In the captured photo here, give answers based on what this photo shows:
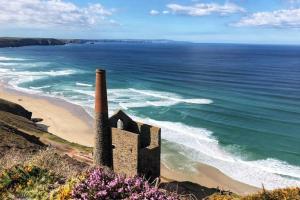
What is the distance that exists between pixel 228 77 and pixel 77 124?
175 ft

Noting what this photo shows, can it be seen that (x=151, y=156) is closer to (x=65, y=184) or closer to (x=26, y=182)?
(x=26, y=182)

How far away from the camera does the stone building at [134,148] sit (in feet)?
84.0

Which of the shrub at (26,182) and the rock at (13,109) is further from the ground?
the shrub at (26,182)

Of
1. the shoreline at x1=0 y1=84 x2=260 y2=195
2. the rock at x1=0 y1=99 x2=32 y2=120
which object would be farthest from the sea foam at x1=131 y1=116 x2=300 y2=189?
the rock at x1=0 y1=99 x2=32 y2=120

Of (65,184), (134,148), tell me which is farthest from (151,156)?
(65,184)

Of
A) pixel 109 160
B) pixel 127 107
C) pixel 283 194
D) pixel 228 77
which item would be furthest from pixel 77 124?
pixel 228 77

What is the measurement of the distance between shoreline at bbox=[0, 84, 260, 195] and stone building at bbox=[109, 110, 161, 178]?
519 cm

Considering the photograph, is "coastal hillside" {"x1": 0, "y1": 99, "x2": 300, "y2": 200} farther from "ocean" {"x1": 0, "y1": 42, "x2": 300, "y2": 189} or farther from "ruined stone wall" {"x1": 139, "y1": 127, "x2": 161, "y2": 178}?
"ocean" {"x1": 0, "y1": 42, "x2": 300, "y2": 189}

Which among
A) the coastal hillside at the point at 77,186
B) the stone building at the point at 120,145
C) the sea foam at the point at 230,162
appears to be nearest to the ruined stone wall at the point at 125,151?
the stone building at the point at 120,145

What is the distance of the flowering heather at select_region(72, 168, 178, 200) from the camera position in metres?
6.03

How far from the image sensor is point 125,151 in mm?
26172

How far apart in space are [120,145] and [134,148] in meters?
1.34

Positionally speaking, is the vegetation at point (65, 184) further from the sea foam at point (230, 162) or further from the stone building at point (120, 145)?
the sea foam at point (230, 162)

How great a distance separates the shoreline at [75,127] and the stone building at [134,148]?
17.0ft
